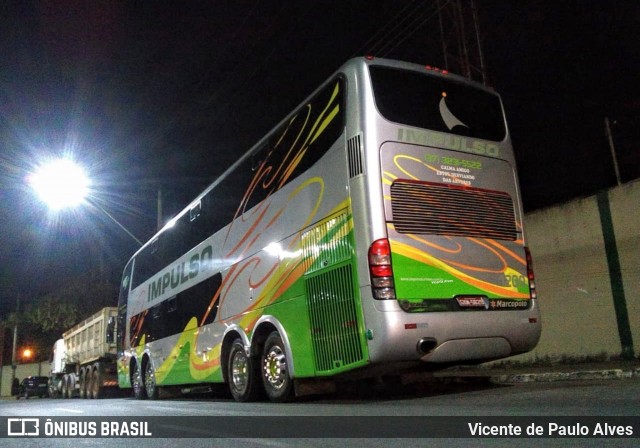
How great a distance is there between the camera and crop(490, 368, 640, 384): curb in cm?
794

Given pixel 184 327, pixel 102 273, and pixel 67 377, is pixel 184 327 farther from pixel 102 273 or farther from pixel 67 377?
pixel 102 273

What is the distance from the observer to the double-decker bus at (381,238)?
640 centimetres

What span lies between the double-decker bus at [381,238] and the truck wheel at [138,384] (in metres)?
6.32

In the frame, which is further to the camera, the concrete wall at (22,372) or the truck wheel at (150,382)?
the concrete wall at (22,372)

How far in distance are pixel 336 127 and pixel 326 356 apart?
2841mm

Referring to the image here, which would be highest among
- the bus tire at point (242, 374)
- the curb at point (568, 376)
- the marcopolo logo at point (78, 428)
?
the bus tire at point (242, 374)

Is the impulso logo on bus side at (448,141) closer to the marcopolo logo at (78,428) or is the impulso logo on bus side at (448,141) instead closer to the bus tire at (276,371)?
the bus tire at (276,371)

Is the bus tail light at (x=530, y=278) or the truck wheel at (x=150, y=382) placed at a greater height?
the bus tail light at (x=530, y=278)

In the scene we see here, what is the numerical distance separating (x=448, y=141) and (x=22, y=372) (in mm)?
53333

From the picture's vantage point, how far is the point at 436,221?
6832 mm

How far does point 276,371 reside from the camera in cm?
829

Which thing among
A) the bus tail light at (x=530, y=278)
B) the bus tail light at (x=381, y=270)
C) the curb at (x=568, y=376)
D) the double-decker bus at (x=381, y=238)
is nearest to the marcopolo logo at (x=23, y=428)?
the double-decker bus at (x=381, y=238)

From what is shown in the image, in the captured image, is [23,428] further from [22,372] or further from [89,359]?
[22,372]

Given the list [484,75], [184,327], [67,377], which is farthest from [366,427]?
[67,377]
